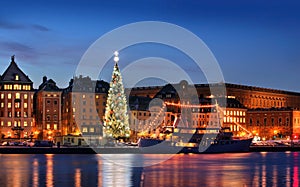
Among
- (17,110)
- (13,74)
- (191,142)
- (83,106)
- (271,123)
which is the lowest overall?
(191,142)

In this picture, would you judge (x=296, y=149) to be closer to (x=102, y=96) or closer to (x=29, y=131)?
(x=102, y=96)

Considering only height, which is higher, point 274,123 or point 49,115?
point 49,115

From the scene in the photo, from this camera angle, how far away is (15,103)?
12488 cm

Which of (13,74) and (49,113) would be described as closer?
(13,74)

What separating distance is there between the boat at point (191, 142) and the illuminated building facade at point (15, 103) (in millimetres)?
32638

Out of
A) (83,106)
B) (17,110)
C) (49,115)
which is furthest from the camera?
(83,106)

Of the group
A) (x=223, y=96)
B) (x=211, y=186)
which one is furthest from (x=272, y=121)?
(x=211, y=186)

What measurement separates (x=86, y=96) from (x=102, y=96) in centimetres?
374

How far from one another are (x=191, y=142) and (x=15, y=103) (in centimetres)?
4064

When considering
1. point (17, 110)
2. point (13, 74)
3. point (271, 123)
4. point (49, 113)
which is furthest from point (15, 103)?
point (271, 123)

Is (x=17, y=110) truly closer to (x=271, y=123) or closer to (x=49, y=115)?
(x=49, y=115)

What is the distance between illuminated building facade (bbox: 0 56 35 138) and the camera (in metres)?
124

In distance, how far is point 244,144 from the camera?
346ft

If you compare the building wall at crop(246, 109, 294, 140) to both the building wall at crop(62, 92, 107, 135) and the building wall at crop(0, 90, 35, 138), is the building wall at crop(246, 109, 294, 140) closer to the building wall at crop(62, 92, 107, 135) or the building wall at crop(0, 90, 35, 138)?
the building wall at crop(62, 92, 107, 135)
